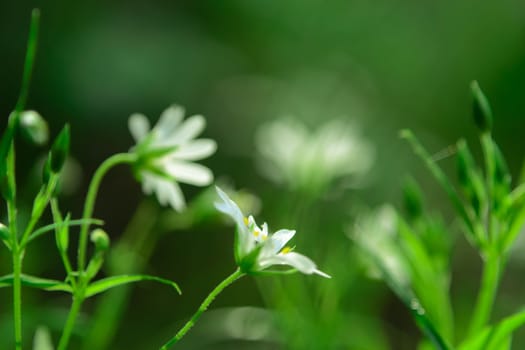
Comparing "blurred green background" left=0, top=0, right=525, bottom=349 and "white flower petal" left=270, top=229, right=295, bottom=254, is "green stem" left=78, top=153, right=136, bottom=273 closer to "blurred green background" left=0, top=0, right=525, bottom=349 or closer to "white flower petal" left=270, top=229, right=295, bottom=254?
"white flower petal" left=270, top=229, right=295, bottom=254

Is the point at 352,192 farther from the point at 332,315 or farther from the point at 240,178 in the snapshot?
the point at 332,315

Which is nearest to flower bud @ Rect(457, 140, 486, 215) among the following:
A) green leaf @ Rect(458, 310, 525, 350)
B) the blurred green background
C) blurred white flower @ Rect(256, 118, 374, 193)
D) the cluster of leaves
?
the cluster of leaves

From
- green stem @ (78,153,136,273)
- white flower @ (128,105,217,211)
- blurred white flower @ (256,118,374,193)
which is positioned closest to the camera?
green stem @ (78,153,136,273)

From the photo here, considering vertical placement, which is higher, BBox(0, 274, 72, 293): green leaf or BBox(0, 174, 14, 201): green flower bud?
BBox(0, 174, 14, 201): green flower bud

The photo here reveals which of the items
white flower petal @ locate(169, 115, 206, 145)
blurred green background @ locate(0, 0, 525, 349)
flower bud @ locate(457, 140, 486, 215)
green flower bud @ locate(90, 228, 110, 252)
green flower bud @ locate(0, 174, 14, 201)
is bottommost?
flower bud @ locate(457, 140, 486, 215)

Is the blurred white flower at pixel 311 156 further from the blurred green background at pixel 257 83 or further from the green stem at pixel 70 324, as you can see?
the green stem at pixel 70 324
